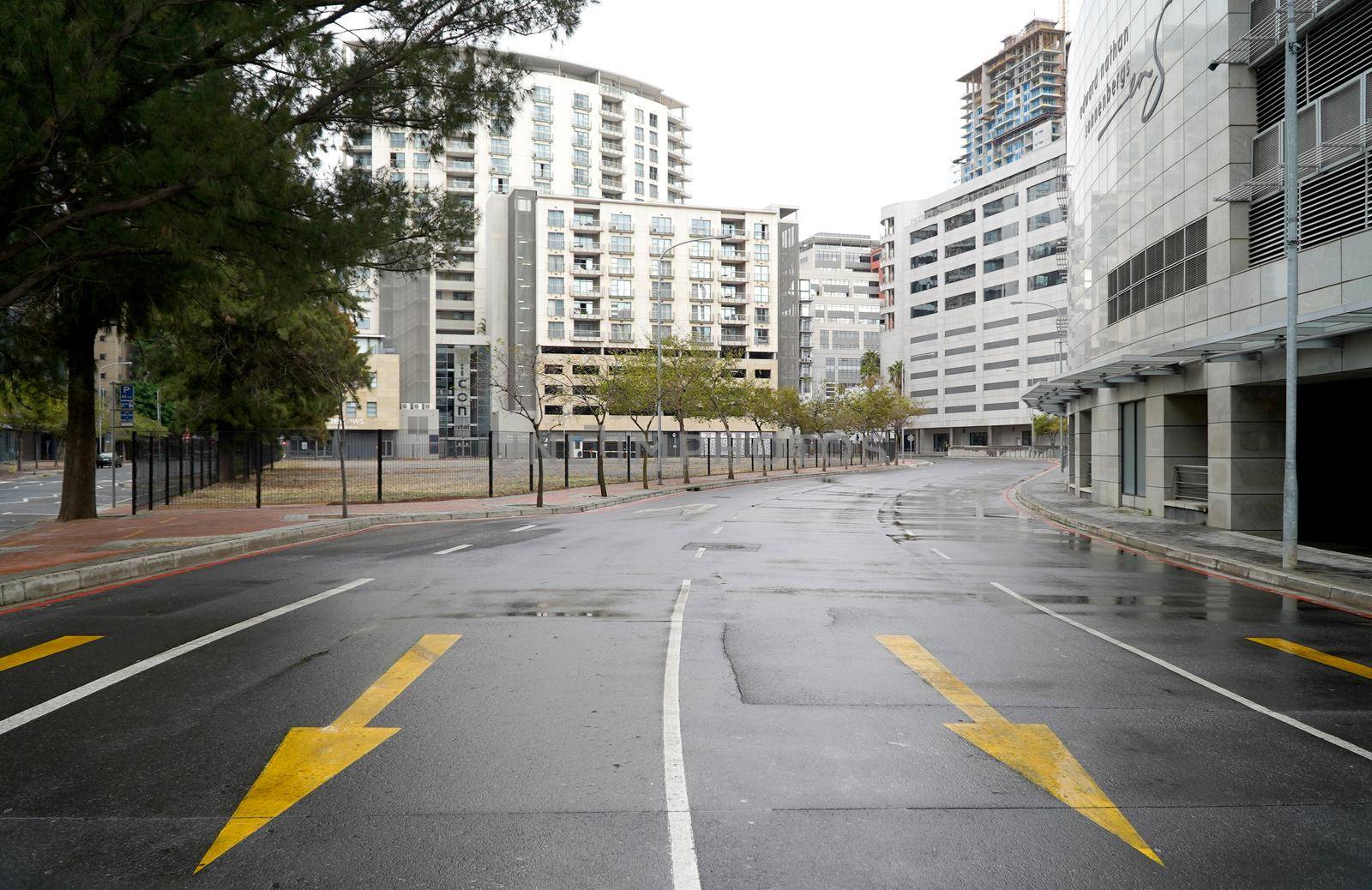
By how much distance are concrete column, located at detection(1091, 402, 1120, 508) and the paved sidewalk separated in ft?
7.51

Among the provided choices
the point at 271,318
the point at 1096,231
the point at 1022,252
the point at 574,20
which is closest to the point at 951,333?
the point at 1022,252

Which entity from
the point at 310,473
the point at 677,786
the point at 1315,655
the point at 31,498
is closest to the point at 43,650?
the point at 677,786

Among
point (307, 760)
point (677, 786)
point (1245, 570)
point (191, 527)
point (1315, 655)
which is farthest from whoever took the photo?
point (191, 527)

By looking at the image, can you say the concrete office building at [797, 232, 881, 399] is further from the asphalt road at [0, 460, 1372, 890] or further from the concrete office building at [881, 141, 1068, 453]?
the asphalt road at [0, 460, 1372, 890]

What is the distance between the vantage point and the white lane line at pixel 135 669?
20.1ft

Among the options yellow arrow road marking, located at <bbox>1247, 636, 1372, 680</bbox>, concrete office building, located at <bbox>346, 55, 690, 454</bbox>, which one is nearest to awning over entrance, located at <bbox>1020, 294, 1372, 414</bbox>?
yellow arrow road marking, located at <bbox>1247, 636, 1372, 680</bbox>

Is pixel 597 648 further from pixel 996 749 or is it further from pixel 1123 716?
pixel 1123 716

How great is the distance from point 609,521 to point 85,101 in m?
14.6

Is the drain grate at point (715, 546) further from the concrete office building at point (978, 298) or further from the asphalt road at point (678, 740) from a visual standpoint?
the concrete office building at point (978, 298)

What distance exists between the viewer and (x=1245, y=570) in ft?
47.1

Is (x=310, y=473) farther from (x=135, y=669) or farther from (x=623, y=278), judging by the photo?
(x=623, y=278)

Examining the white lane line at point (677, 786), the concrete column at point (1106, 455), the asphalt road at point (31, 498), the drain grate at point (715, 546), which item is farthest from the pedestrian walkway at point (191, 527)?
the concrete column at point (1106, 455)

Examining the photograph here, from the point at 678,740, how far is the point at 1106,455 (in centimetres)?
2799

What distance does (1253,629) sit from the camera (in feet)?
32.1
